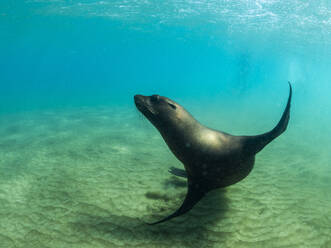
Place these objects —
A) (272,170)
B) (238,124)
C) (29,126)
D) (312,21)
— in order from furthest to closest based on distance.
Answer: (312,21)
(238,124)
(29,126)
(272,170)

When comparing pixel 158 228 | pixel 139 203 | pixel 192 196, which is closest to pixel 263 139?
pixel 192 196

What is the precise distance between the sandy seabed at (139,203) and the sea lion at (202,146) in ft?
2.42

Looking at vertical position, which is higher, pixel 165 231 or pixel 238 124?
pixel 165 231

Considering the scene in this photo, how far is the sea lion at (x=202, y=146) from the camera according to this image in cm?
348

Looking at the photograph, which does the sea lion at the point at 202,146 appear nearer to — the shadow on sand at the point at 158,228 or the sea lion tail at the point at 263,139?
the sea lion tail at the point at 263,139

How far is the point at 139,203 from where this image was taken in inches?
174

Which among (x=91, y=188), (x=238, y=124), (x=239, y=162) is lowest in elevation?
(x=238, y=124)

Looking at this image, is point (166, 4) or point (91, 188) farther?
point (166, 4)

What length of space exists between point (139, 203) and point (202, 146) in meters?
1.81

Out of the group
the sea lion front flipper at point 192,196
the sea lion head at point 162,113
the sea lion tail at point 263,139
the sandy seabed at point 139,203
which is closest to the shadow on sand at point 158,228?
the sandy seabed at point 139,203

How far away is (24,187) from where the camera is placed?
201 inches

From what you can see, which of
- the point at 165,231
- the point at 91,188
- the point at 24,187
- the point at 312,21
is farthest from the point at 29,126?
the point at 312,21

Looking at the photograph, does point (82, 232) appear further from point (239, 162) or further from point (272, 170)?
point (272, 170)

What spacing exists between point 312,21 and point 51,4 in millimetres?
25130
